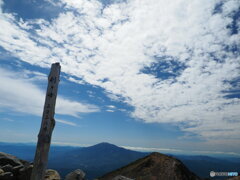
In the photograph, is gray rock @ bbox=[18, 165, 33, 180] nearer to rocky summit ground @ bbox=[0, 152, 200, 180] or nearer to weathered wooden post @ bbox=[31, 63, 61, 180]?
rocky summit ground @ bbox=[0, 152, 200, 180]

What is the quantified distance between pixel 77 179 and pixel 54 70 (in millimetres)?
7686

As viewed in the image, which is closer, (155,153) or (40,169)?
(40,169)

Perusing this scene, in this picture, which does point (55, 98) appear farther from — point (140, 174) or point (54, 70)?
point (140, 174)

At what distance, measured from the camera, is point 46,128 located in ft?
27.6

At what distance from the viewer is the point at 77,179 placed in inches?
488

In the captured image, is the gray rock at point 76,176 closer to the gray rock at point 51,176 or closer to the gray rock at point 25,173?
the gray rock at point 51,176

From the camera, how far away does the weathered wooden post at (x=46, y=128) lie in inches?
311

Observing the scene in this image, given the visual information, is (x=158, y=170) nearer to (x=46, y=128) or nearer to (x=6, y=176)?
(x=46, y=128)

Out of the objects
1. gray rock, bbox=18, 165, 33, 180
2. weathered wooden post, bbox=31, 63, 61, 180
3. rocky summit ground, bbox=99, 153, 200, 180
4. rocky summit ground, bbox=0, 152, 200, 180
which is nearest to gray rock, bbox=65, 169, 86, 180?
rocky summit ground, bbox=0, 152, 200, 180

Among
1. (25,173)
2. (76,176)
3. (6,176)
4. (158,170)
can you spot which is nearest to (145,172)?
(158,170)

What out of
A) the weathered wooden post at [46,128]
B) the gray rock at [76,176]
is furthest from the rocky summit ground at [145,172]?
the weathered wooden post at [46,128]

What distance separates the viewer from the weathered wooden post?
7887 mm

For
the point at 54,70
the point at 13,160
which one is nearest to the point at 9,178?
the point at 13,160

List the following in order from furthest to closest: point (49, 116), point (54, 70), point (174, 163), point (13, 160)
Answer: point (13, 160), point (174, 163), point (54, 70), point (49, 116)
